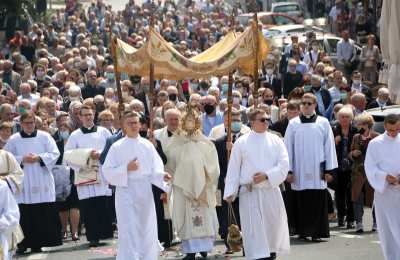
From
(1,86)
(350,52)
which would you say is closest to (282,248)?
(1,86)

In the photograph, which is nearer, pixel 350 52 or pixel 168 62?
pixel 168 62

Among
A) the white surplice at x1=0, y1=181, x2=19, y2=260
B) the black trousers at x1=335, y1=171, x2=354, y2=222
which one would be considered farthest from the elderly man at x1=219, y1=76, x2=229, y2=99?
the white surplice at x1=0, y1=181, x2=19, y2=260

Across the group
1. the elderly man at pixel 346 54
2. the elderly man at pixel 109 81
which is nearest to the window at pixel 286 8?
the elderly man at pixel 346 54

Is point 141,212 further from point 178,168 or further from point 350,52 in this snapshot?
point 350,52

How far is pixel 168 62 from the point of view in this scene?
20453 millimetres

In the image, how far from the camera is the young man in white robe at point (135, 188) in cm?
1817

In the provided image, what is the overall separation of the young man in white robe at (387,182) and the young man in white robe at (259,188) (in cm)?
117

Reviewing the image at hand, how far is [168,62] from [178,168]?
1594 mm

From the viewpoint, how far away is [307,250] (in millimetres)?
19812

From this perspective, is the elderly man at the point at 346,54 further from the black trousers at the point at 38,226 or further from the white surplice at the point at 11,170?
the white surplice at the point at 11,170

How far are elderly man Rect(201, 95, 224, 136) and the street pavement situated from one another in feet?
7.63

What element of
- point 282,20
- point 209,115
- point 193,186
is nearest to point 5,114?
point 209,115

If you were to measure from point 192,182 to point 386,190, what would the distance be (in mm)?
2943

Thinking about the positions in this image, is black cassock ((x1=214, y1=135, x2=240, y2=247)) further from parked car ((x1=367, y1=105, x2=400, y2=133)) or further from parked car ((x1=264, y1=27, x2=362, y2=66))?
parked car ((x1=264, y1=27, x2=362, y2=66))
